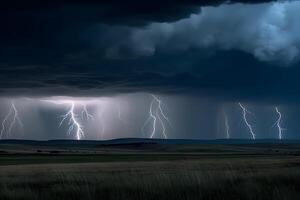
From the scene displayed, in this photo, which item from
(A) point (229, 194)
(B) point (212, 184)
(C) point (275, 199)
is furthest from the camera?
(B) point (212, 184)

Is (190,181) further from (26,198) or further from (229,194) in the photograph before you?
(26,198)

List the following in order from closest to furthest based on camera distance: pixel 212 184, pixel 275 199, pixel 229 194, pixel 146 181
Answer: pixel 275 199, pixel 229 194, pixel 212 184, pixel 146 181

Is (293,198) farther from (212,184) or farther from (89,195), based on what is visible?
(89,195)

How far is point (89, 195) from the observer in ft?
41.4

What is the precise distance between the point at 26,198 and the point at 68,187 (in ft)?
4.57

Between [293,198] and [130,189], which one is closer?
[293,198]

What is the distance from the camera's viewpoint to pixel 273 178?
50.4ft

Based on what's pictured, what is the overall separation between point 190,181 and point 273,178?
2.66 meters

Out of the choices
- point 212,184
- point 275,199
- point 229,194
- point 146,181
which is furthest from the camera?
point 146,181

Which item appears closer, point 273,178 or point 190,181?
point 190,181

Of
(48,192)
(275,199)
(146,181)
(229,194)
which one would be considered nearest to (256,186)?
(229,194)

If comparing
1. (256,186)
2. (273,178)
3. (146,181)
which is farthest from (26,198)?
(273,178)

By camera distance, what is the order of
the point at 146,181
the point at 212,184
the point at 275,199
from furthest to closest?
the point at 146,181 < the point at 212,184 < the point at 275,199

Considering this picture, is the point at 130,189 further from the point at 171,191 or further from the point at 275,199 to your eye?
the point at 275,199
